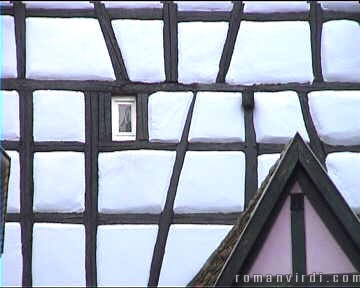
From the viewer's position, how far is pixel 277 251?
6500mm

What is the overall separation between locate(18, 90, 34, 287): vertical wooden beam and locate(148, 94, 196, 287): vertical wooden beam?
949 millimetres

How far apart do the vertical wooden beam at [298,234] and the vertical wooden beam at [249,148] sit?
1.25m

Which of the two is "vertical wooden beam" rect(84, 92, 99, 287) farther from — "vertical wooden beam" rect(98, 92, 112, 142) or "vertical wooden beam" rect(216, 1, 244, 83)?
"vertical wooden beam" rect(216, 1, 244, 83)

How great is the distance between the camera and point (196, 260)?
7.68 metres

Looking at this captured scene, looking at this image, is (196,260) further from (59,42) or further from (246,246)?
(59,42)

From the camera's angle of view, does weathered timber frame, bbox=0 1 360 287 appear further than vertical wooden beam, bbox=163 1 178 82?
No

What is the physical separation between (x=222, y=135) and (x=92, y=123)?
1021mm

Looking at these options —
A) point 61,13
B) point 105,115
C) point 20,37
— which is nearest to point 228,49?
point 105,115

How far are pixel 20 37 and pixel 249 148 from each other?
2002 millimetres

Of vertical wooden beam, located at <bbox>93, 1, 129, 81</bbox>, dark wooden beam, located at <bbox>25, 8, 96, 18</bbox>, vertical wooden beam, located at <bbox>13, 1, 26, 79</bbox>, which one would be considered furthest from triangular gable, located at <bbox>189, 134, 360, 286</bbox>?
vertical wooden beam, located at <bbox>13, 1, 26, 79</bbox>

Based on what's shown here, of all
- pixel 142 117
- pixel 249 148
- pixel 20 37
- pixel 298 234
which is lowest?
pixel 298 234

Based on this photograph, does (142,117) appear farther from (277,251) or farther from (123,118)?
(277,251)

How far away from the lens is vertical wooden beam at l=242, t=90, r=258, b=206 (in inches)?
308

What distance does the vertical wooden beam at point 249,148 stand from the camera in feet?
25.7
